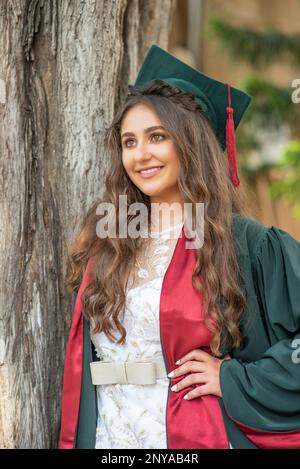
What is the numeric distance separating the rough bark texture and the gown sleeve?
32.4 inches

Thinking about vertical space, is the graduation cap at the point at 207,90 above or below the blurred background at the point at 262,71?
below

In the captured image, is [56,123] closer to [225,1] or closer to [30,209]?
[30,209]

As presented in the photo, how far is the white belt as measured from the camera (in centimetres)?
241

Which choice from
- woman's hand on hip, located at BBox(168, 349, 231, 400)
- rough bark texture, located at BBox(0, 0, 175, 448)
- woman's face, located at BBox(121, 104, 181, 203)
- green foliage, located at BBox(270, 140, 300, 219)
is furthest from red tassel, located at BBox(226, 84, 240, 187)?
green foliage, located at BBox(270, 140, 300, 219)

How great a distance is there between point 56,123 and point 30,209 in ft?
1.26

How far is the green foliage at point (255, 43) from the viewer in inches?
332

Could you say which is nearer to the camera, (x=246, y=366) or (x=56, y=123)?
(x=246, y=366)

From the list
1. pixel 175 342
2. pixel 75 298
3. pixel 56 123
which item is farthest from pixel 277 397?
pixel 56 123

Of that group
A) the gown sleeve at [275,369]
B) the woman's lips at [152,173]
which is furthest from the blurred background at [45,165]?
the gown sleeve at [275,369]

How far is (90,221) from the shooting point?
2.79m

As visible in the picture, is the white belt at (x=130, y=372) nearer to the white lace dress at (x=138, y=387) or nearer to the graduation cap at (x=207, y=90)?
the white lace dress at (x=138, y=387)

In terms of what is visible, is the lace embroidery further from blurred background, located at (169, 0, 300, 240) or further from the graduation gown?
blurred background, located at (169, 0, 300, 240)

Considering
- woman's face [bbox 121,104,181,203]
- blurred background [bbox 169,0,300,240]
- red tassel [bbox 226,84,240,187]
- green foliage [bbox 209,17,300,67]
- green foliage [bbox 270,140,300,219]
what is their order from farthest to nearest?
green foliage [bbox 209,17,300,67], blurred background [bbox 169,0,300,240], green foliage [bbox 270,140,300,219], red tassel [bbox 226,84,240,187], woman's face [bbox 121,104,181,203]

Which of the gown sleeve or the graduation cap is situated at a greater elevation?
the graduation cap
